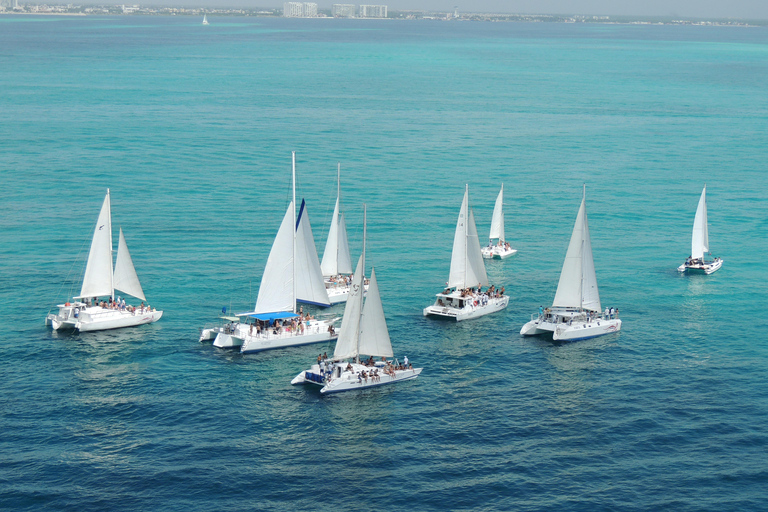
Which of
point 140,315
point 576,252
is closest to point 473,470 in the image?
point 576,252

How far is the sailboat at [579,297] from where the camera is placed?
9062cm

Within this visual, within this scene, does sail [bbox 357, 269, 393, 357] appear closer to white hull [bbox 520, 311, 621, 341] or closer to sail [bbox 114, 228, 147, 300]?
white hull [bbox 520, 311, 621, 341]

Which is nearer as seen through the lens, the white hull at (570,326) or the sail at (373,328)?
the sail at (373,328)

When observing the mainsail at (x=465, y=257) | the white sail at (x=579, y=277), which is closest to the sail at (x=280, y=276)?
the mainsail at (x=465, y=257)

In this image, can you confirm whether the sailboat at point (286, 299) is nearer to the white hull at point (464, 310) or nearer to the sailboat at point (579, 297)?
the white hull at point (464, 310)

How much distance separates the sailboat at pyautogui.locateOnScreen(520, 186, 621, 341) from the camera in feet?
297

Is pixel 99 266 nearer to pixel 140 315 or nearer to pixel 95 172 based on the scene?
pixel 140 315

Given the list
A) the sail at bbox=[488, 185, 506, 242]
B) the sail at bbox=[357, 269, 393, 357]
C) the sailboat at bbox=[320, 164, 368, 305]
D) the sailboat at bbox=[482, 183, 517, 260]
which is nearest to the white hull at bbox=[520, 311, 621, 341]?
the sail at bbox=[357, 269, 393, 357]

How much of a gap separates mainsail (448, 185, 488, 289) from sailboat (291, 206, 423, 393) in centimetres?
2118

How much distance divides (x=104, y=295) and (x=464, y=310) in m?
37.3

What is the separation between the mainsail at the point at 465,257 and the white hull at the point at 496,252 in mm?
18571

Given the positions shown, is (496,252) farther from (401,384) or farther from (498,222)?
(401,384)

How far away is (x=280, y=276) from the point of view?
88.9m

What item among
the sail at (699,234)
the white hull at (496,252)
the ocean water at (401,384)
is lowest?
the ocean water at (401,384)
